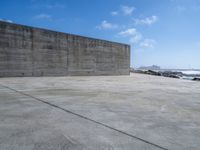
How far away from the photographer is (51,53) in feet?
46.5

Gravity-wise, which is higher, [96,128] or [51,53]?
[51,53]

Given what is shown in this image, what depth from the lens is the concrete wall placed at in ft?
39.1

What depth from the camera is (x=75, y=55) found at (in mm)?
16125

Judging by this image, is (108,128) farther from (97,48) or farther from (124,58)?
(124,58)

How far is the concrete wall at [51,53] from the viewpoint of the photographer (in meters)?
11.9

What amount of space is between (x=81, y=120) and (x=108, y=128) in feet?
1.78

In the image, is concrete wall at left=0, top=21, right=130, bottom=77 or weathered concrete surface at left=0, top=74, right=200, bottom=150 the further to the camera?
concrete wall at left=0, top=21, right=130, bottom=77

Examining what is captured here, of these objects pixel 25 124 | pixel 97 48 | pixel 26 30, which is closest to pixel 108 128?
pixel 25 124

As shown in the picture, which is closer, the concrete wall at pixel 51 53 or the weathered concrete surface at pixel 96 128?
the weathered concrete surface at pixel 96 128

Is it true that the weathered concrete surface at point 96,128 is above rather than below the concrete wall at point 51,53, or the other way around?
below

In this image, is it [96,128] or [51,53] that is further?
[51,53]

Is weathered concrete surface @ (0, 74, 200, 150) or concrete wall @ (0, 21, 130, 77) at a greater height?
concrete wall @ (0, 21, 130, 77)

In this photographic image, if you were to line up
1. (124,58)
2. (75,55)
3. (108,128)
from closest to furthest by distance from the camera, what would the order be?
(108,128) < (75,55) < (124,58)

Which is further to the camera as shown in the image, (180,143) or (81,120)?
(81,120)
